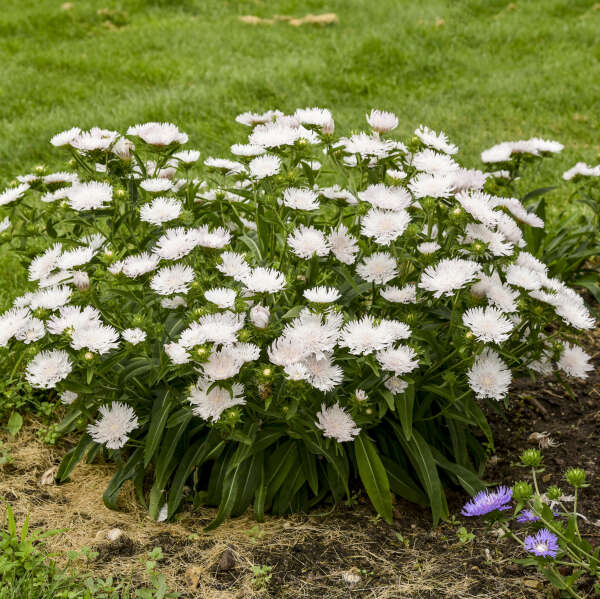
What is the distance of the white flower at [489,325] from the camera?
2195 millimetres

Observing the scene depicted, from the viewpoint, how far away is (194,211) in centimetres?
290

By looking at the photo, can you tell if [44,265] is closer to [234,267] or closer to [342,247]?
[234,267]

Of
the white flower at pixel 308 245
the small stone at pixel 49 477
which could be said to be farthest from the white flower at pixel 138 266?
the small stone at pixel 49 477

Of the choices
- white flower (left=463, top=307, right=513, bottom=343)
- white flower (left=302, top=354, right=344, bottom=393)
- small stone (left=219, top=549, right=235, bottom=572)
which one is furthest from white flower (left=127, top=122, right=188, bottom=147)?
small stone (left=219, top=549, right=235, bottom=572)

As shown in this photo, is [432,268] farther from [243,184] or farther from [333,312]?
[243,184]

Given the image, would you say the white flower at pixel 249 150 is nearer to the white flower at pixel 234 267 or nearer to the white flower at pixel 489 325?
the white flower at pixel 234 267

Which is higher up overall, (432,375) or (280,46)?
(432,375)

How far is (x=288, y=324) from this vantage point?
2225mm

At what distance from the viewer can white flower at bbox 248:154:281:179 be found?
8.30 feet

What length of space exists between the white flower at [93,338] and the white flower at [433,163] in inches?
50.1

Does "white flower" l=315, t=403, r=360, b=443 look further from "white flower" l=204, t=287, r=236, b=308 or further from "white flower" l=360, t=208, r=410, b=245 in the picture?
"white flower" l=360, t=208, r=410, b=245

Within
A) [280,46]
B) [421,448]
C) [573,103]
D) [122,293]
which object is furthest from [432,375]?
[280,46]

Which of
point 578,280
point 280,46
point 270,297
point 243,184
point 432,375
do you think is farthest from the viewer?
point 280,46

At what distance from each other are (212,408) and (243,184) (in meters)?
1.31
